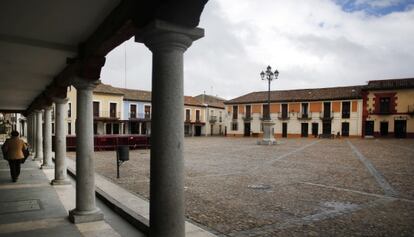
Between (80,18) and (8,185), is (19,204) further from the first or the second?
(80,18)

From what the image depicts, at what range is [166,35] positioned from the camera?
90.9 inches

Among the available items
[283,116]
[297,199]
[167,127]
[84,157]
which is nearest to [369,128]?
[283,116]

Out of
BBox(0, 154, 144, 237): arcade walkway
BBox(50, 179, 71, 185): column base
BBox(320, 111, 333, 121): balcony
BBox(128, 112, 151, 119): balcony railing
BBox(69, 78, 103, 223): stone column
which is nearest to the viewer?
BBox(0, 154, 144, 237): arcade walkway

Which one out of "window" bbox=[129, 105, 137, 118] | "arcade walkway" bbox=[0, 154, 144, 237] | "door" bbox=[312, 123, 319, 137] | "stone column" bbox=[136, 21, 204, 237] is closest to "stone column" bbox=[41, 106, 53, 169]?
"arcade walkway" bbox=[0, 154, 144, 237]

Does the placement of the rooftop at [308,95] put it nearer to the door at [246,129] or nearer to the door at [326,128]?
the door at [326,128]

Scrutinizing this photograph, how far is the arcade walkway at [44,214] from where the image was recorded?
3.98 meters

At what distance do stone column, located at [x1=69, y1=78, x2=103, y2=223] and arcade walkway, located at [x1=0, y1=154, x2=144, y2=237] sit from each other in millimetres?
215

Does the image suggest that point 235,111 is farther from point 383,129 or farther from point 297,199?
point 297,199

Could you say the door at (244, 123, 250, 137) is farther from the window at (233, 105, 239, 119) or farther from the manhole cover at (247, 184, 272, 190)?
the manhole cover at (247, 184, 272, 190)

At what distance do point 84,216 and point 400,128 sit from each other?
3568 centimetres

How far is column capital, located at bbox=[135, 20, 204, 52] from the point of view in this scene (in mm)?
2297

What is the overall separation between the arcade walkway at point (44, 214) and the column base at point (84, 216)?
0.07 m

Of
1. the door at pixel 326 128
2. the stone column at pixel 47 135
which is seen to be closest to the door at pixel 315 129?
the door at pixel 326 128

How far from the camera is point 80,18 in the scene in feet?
11.1
